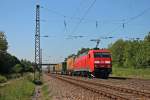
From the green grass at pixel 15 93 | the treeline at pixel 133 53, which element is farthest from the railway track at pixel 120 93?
the treeline at pixel 133 53

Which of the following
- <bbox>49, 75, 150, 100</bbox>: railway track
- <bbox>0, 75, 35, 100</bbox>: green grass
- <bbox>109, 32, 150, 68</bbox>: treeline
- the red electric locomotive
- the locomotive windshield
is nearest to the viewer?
<bbox>49, 75, 150, 100</bbox>: railway track

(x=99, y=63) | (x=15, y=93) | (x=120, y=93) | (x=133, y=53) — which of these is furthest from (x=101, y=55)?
(x=133, y=53)

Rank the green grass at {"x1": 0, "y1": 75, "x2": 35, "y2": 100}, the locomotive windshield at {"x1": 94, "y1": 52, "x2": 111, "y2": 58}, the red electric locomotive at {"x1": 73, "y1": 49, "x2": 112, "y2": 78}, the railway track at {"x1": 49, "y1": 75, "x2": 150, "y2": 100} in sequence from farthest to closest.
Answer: the locomotive windshield at {"x1": 94, "y1": 52, "x2": 111, "y2": 58}
the red electric locomotive at {"x1": 73, "y1": 49, "x2": 112, "y2": 78}
the green grass at {"x1": 0, "y1": 75, "x2": 35, "y2": 100}
the railway track at {"x1": 49, "y1": 75, "x2": 150, "y2": 100}

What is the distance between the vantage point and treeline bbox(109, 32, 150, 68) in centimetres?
10150

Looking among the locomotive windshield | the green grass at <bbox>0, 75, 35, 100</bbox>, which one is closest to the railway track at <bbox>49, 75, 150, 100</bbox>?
the green grass at <bbox>0, 75, 35, 100</bbox>

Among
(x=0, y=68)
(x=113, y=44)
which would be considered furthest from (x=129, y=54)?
(x=0, y=68)

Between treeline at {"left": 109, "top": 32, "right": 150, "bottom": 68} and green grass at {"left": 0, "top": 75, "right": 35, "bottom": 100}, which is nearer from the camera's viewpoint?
green grass at {"left": 0, "top": 75, "right": 35, "bottom": 100}

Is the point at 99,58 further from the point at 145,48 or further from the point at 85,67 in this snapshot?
Answer: the point at 145,48

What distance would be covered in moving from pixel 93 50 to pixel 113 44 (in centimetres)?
14149

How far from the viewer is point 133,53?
5241 inches

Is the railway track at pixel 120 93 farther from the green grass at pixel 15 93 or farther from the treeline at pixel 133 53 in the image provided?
the treeline at pixel 133 53

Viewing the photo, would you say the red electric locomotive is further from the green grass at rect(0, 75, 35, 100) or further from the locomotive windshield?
the green grass at rect(0, 75, 35, 100)

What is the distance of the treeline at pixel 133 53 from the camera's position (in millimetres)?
101500

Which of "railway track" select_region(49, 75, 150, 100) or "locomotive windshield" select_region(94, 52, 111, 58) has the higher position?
"locomotive windshield" select_region(94, 52, 111, 58)
